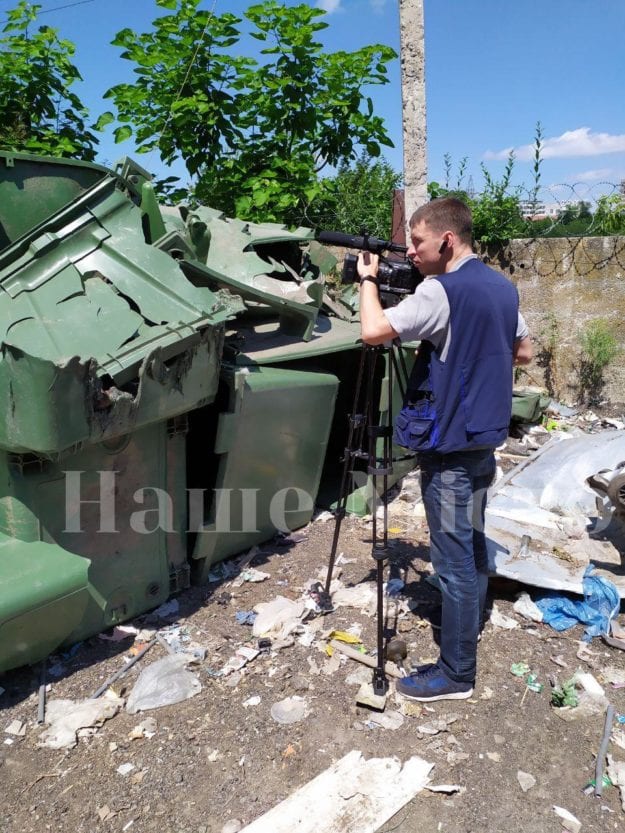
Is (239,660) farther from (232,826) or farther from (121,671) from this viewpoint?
(232,826)

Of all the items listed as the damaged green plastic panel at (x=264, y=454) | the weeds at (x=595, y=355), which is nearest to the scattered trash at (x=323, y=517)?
the damaged green plastic panel at (x=264, y=454)

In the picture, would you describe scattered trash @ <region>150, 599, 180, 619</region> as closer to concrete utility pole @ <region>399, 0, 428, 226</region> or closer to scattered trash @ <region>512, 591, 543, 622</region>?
scattered trash @ <region>512, 591, 543, 622</region>

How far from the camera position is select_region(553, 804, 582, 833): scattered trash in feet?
7.06

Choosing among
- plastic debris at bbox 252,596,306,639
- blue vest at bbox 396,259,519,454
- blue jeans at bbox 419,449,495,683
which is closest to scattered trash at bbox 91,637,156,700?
plastic debris at bbox 252,596,306,639

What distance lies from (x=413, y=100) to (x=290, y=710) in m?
4.87

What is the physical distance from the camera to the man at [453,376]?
2.40 m

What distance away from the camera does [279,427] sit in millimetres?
3586

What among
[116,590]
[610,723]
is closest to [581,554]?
[610,723]

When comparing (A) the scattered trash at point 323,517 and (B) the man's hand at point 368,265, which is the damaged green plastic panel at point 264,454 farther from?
(B) the man's hand at point 368,265

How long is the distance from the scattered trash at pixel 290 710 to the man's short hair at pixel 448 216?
6.29ft

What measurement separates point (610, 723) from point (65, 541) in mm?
2268

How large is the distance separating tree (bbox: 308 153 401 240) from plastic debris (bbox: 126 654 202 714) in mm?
4764

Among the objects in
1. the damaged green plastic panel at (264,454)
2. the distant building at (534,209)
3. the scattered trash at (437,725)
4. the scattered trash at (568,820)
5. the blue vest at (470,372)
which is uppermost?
the distant building at (534,209)

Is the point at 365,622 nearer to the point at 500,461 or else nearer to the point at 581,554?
the point at 581,554
